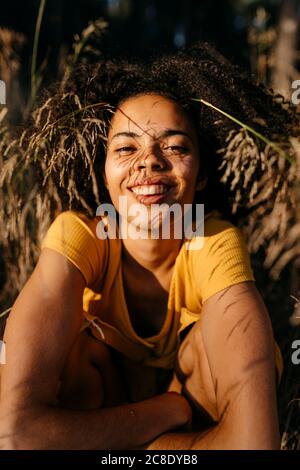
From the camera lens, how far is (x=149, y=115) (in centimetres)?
168

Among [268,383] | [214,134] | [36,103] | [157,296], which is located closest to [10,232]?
[36,103]

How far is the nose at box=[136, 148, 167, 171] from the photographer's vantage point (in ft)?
5.28

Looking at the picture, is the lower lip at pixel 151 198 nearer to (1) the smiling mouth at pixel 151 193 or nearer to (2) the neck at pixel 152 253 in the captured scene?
(1) the smiling mouth at pixel 151 193

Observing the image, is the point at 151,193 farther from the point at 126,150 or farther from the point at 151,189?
the point at 126,150

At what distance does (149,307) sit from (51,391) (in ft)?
1.58

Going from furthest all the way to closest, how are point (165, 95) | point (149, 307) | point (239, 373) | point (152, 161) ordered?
point (149, 307), point (165, 95), point (152, 161), point (239, 373)

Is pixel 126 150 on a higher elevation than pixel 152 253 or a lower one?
higher

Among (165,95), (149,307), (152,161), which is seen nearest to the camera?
(152,161)

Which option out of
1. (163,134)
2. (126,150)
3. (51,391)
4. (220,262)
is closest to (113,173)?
(126,150)

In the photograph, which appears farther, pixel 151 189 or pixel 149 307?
pixel 149 307

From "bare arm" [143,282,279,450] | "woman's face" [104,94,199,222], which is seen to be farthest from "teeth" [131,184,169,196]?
"bare arm" [143,282,279,450]

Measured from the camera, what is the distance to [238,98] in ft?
5.96

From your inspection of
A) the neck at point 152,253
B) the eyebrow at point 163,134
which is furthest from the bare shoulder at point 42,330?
the eyebrow at point 163,134
